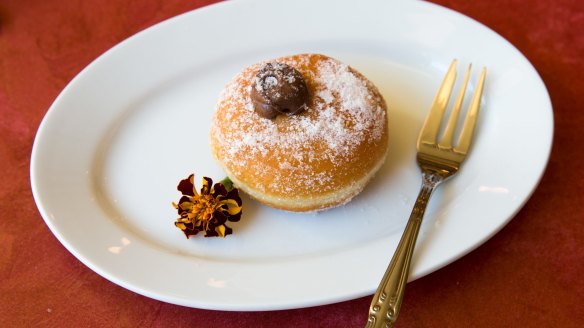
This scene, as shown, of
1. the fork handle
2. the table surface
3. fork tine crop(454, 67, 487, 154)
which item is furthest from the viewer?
fork tine crop(454, 67, 487, 154)

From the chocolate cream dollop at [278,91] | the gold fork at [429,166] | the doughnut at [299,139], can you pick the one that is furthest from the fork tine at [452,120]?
the chocolate cream dollop at [278,91]

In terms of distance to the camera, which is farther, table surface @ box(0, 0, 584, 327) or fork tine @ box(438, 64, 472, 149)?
fork tine @ box(438, 64, 472, 149)

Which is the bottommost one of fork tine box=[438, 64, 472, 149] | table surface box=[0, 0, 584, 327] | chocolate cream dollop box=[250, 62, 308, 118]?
Result: table surface box=[0, 0, 584, 327]

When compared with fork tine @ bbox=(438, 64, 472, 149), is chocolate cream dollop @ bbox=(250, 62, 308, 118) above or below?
above

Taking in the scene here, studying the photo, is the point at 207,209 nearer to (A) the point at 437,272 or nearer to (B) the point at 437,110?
(A) the point at 437,272

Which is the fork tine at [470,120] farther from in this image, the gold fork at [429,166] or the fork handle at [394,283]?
the fork handle at [394,283]

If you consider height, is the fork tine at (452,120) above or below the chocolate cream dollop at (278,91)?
below

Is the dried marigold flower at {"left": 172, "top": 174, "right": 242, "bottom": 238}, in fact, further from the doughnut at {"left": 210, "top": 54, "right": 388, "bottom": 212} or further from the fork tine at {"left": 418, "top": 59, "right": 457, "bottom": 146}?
the fork tine at {"left": 418, "top": 59, "right": 457, "bottom": 146}

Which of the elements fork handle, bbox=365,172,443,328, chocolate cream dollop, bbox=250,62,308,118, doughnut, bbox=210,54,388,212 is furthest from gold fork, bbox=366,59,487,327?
chocolate cream dollop, bbox=250,62,308,118
